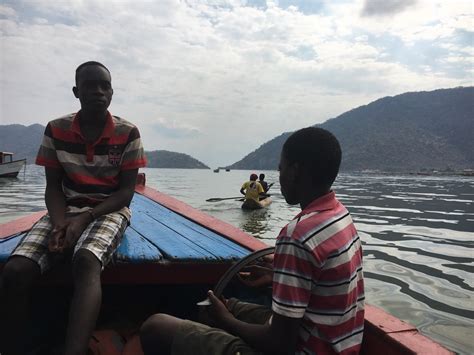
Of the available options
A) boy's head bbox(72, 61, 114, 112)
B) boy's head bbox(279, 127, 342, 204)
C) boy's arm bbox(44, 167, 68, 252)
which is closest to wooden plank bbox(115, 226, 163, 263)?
boy's arm bbox(44, 167, 68, 252)

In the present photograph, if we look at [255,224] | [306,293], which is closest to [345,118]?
[255,224]

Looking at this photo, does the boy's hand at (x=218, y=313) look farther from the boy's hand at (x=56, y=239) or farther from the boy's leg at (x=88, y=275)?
A: the boy's hand at (x=56, y=239)

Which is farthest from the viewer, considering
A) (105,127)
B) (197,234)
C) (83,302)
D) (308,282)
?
(197,234)

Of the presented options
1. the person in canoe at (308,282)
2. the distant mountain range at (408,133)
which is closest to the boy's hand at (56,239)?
the person in canoe at (308,282)

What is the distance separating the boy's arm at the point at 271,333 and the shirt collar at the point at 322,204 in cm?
37

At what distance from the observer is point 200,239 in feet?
9.87

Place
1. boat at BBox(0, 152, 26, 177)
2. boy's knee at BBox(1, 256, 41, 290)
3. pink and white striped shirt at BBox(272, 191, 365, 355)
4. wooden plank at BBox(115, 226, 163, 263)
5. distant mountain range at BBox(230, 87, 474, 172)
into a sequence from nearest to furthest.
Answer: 1. pink and white striped shirt at BBox(272, 191, 365, 355)
2. boy's knee at BBox(1, 256, 41, 290)
3. wooden plank at BBox(115, 226, 163, 263)
4. boat at BBox(0, 152, 26, 177)
5. distant mountain range at BBox(230, 87, 474, 172)

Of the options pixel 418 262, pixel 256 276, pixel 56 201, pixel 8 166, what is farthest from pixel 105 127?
pixel 8 166

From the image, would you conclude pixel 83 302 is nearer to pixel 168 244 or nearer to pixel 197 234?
pixel 168 244

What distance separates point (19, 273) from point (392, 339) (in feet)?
5.69

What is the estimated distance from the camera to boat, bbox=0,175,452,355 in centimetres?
171

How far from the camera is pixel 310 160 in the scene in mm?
1473

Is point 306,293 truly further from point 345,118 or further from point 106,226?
point 345,118

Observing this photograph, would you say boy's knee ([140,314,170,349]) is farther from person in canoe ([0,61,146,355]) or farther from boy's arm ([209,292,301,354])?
person in canoe ([0,61,146,355])
